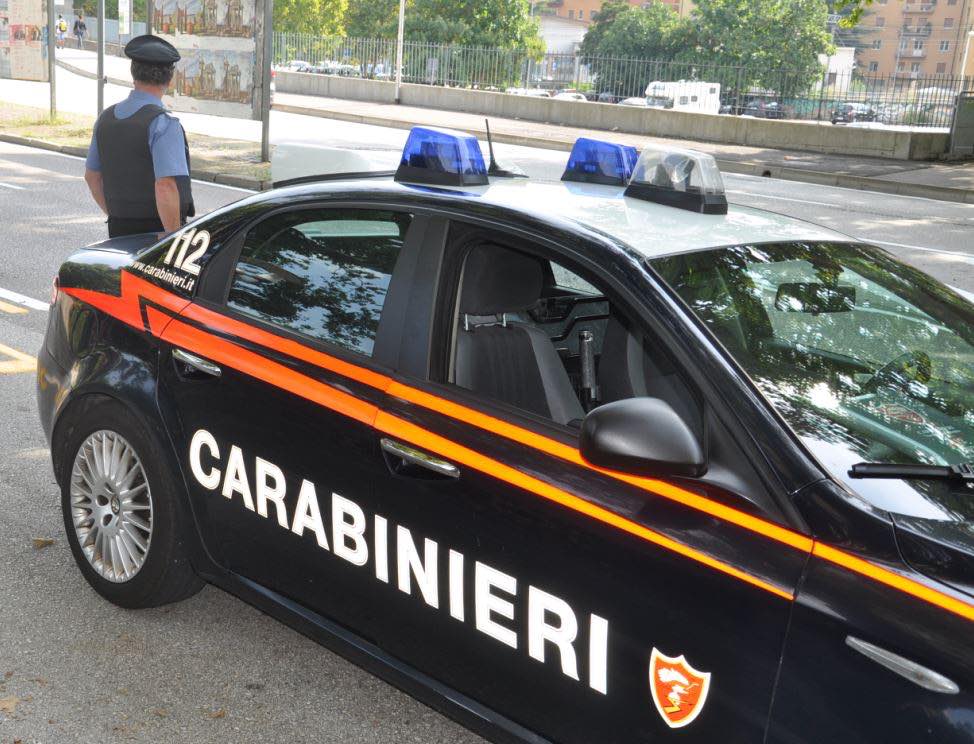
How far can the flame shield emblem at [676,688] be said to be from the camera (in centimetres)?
221

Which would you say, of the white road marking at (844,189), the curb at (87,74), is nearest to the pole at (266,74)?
the white road marking at (844,189)

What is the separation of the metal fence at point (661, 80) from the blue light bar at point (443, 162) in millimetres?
22887

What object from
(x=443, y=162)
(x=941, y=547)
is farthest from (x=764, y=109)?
(x=941, y=547)

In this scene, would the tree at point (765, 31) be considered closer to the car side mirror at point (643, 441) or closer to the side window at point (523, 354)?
the side window at point (523, 354)

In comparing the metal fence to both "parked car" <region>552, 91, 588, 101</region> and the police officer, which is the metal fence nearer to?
"parked car" <region>552, 91, 588, 101</region>

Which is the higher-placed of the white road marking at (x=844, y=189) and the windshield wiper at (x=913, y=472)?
the windshield wiper at (x=913, y=472)

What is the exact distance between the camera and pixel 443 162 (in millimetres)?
3311

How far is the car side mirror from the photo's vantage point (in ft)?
7.18

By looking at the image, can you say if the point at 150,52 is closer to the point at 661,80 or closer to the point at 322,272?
the point at 322,272

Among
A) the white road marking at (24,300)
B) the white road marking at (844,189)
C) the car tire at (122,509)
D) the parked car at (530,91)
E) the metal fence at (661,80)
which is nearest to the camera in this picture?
the car tire at (122,509)

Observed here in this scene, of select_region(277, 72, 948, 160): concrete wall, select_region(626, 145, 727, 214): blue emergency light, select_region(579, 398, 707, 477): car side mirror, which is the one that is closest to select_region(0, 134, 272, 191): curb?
select_region(626, 145, 727, 214): blue emergency light

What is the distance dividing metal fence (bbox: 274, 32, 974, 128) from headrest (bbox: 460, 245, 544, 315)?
2310 cm

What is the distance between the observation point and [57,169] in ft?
54.7

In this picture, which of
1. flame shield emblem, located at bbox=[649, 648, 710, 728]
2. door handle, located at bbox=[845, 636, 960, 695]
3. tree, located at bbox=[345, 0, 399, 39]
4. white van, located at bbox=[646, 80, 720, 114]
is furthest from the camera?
tree, located at bbox=[345, 0, 399, 39]
